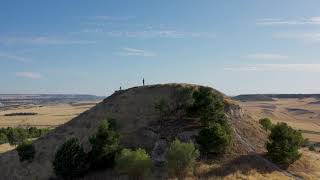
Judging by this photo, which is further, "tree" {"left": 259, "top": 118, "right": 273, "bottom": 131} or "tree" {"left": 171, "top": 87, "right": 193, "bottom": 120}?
"tree" {"left": 259, "top": 118, "right": 273, "bottom": 131}

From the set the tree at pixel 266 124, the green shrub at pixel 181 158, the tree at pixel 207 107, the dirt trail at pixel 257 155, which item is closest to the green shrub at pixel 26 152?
the tree at pixel 207 107

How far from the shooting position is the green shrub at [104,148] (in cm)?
5216

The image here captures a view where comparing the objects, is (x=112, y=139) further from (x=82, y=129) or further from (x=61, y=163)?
(x=82, y=129)

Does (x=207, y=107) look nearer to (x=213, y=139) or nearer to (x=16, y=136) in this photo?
(x=213, y=139)

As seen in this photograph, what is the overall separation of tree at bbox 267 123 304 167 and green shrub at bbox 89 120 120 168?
17199 millimetres

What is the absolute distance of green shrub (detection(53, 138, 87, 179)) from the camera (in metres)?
51.9

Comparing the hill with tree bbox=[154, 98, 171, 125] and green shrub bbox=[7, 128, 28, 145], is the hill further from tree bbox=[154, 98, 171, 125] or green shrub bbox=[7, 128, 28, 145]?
green shrub bbox=[7, 128, 28, 145]

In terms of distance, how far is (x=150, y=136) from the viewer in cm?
5806

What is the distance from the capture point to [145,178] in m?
47.6

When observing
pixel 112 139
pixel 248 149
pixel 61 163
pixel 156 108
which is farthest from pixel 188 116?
pixel 61 163

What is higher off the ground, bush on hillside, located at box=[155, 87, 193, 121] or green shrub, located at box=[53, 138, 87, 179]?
bush on hillside, located at box=[155, 87, 193, 121]

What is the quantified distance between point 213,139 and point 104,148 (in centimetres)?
1173

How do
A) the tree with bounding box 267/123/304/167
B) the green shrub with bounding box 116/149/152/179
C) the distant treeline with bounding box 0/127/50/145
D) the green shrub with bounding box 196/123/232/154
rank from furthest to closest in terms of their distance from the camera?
the distant treeline with bounding box 0/127/50/145 → the tree with bounding box 267/123/304/167 → the green shrub with bounding box 196/123/232/154 → the green shrub with bounding box 116/149/152/179

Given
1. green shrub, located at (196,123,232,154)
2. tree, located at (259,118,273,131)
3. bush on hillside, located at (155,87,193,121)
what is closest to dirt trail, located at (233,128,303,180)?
green shrub, located at (196,123,232,154)
